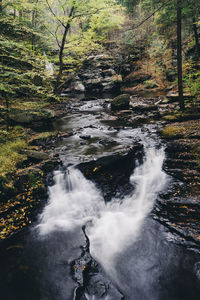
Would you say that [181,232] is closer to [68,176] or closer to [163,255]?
[163,255]

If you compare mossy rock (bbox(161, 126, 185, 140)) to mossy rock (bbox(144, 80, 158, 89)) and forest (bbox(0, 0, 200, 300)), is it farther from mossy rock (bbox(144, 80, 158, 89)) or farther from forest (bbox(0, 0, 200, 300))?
mossy rock (bbox(144, 80, 158, 89))

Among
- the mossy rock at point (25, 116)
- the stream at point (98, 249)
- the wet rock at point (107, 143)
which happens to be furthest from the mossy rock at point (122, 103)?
the stream at point (98, 249)

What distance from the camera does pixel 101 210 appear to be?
595cm

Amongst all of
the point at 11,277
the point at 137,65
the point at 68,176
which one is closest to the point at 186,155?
the point at 68,176

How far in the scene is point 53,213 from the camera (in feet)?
18.6

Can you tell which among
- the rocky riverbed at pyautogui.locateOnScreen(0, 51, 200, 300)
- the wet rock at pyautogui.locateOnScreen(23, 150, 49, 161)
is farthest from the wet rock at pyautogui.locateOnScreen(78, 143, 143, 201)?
the wet rock at pyautogui.locateOnScreen(23, 150, 49, 161)

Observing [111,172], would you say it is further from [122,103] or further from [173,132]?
[122,103]

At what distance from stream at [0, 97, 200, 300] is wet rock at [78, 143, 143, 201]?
16 centimetres

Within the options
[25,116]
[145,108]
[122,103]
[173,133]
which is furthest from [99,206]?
[122,103]

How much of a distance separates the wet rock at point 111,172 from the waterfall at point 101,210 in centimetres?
22

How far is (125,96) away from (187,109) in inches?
217

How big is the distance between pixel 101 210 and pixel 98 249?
4.68 ft

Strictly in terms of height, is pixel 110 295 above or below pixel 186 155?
below

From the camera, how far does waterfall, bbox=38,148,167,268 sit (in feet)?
16.0
